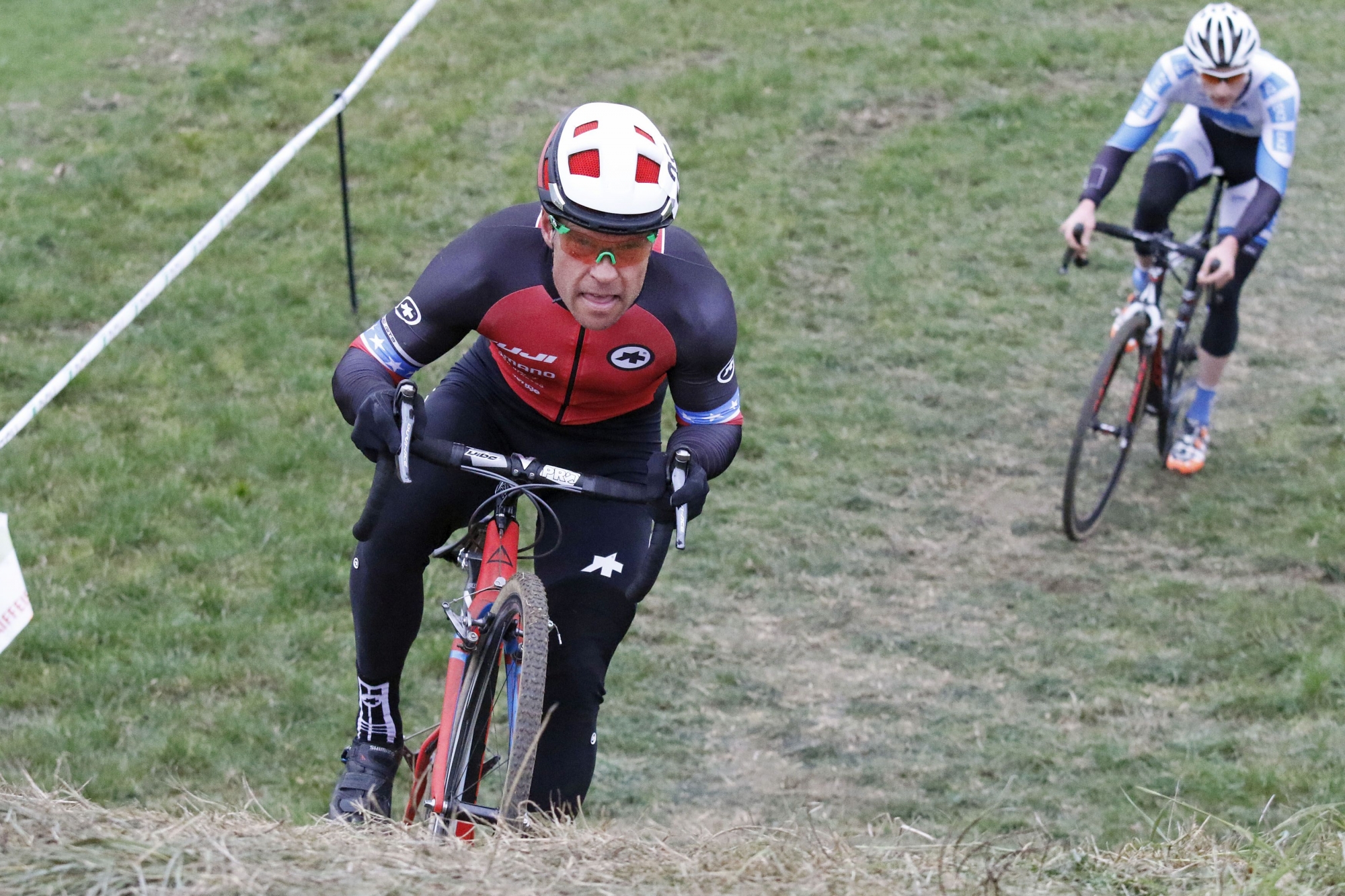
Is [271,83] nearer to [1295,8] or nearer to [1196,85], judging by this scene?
[1196,85]

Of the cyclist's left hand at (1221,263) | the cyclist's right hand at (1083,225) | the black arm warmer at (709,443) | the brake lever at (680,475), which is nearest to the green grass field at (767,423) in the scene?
the cyclist's left hand at (1221,263)

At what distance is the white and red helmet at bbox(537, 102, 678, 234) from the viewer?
398cm

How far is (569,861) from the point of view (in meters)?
3.53

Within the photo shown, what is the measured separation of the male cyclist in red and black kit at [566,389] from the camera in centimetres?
408

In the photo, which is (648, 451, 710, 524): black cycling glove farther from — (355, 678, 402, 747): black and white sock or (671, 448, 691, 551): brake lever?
(355, 678, 402, 747): black and white sock

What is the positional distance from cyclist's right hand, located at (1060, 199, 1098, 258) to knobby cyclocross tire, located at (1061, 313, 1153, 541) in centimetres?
49

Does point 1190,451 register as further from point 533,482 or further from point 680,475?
point 533,482

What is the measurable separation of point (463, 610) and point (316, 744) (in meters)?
1.81

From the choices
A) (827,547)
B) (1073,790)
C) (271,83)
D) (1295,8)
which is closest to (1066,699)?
(1073,790)

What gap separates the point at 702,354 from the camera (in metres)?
4.42

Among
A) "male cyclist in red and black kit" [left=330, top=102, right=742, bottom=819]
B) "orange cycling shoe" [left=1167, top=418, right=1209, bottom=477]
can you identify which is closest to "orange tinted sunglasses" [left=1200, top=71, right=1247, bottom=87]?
"orange cycling shoe" [left=1167, top=418, right=1209, bottom=477]

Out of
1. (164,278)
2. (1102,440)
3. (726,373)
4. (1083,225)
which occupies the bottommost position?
(1102,440)

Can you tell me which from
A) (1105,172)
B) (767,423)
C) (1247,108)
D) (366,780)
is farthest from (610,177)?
(1247,108)

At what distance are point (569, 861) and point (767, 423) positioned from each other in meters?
5.81
